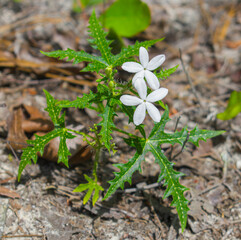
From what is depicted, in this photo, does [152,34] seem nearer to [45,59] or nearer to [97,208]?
[45,59]

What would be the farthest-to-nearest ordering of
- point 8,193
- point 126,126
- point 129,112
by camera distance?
1. point 126,126
2. point 8,193
3. point 129,112

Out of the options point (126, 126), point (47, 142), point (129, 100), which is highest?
point (129, 100)

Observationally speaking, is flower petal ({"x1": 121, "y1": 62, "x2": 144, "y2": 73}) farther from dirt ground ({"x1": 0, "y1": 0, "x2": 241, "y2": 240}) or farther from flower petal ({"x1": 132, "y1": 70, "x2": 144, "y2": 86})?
dirt ground ({"x1": 0, "y1": 0, "x2": 241, "y2": 240})

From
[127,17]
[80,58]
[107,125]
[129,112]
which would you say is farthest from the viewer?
[127,17]

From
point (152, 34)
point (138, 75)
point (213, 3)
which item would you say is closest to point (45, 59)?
point (152, 34)

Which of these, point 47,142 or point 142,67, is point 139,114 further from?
point 47,142

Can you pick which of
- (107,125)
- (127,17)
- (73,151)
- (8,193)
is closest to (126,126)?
(73,151)

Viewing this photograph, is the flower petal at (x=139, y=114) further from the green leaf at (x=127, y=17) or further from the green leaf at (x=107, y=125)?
the green leaf at (x=127, y=17)
